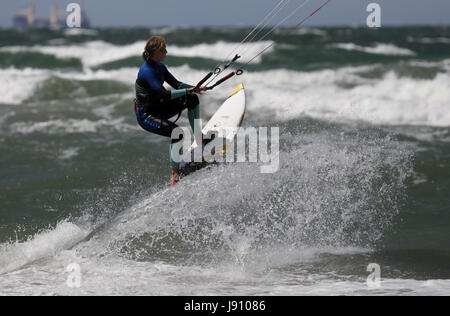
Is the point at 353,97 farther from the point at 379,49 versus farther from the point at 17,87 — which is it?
the point at 379,49

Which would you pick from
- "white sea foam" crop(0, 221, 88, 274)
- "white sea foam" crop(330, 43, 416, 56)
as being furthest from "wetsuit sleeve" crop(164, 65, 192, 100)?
"white sea foam" crop(330, 43, 416, 56)

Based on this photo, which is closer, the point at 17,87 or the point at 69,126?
the point at 69,126

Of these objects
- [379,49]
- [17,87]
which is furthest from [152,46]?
[379,49]

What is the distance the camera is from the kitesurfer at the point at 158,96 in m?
5.89

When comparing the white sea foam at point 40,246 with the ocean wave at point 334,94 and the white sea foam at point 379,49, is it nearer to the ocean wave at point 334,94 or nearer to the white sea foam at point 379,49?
the ocean wave at point 334,94

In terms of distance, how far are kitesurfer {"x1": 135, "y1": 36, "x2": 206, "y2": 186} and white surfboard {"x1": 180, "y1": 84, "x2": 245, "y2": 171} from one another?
0.92 feet

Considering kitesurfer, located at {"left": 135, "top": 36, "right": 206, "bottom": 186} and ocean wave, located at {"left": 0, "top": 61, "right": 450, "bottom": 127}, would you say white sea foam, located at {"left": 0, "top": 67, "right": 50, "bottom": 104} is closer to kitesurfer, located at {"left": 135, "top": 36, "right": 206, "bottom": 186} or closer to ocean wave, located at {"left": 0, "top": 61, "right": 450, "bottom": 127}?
ocean wave, located at {"left": 0, "top": 61, "right": 450, "bottom": 127}

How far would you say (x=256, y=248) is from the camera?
5848 millimetres

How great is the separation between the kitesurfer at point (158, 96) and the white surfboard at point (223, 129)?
11.1 inches

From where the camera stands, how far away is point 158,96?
19.5ft

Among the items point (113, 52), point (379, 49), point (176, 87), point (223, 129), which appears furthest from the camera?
point (379, 49)

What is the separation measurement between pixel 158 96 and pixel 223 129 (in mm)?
1329
